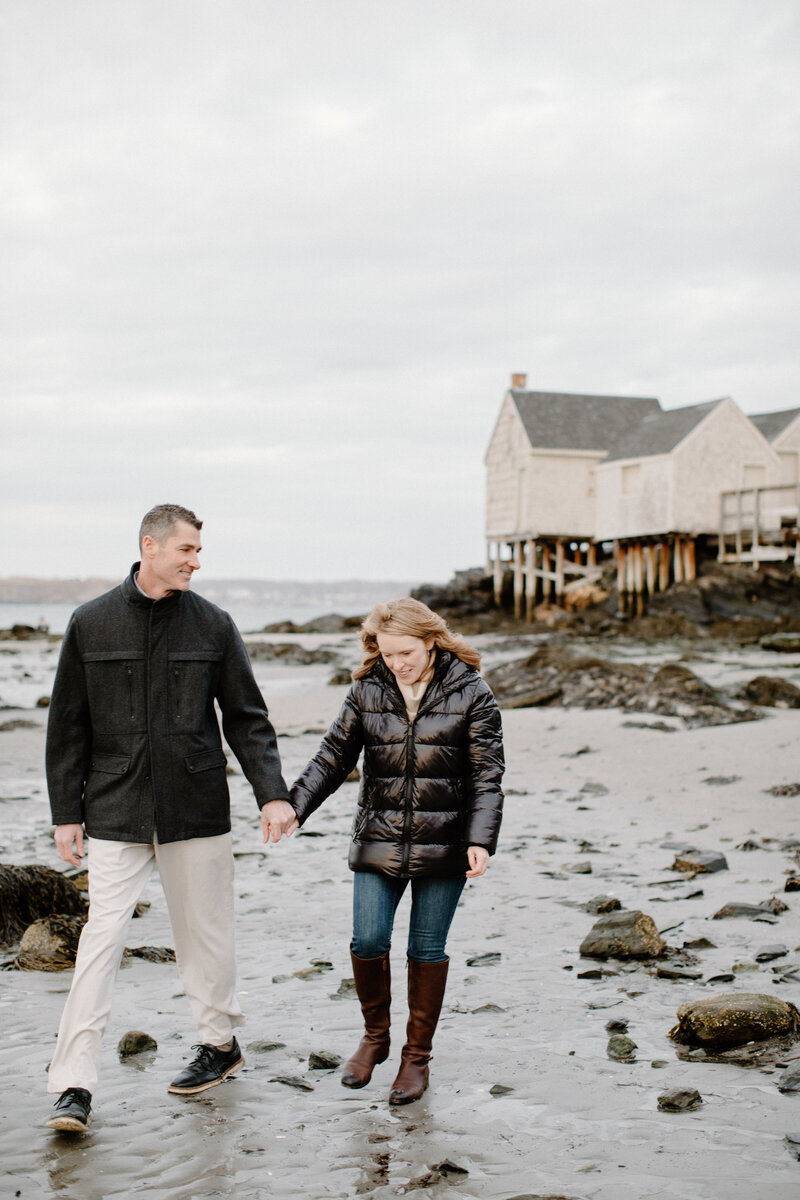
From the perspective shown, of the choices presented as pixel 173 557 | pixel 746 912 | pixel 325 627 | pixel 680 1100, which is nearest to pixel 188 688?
pixel 173 557

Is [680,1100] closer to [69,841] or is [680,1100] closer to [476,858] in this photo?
[476,858]

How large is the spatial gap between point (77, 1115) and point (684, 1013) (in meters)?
2.36

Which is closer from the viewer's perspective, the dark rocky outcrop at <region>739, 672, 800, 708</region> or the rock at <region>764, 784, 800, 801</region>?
the rock at <region>764, 784, 800, 801</region>

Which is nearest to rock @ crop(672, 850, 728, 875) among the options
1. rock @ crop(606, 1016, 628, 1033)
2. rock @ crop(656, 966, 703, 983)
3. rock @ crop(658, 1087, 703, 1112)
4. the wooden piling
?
rock @ crop(656, 966, 703, 983)

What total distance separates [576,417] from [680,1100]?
41651 mm

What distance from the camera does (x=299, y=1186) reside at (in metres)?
3.45

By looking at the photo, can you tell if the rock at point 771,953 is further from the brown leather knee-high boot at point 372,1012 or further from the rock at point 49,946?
the rock at point 49,946

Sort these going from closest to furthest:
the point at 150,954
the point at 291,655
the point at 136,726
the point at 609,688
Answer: the point at 136,726, the point at 150,954, the point at 609,688, the point at 291,655

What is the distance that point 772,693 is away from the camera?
51.7 ft

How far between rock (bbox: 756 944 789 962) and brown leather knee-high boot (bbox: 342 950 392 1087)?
2.18m

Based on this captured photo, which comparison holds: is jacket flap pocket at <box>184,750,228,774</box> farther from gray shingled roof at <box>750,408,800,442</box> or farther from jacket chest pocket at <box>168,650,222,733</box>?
gray shingled roof at <box>750,408,800,442</box>

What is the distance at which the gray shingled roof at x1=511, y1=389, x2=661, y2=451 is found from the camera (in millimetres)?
42781

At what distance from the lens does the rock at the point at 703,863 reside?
7.60m

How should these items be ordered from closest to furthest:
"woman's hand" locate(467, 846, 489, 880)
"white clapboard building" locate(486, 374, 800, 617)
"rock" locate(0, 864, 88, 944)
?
"woman's hand" locate(467, 846, 489, 880) → "rock" locate(0, 864, 88, 944) → "white clapboard building" locate(486, 374, 800, 617)
